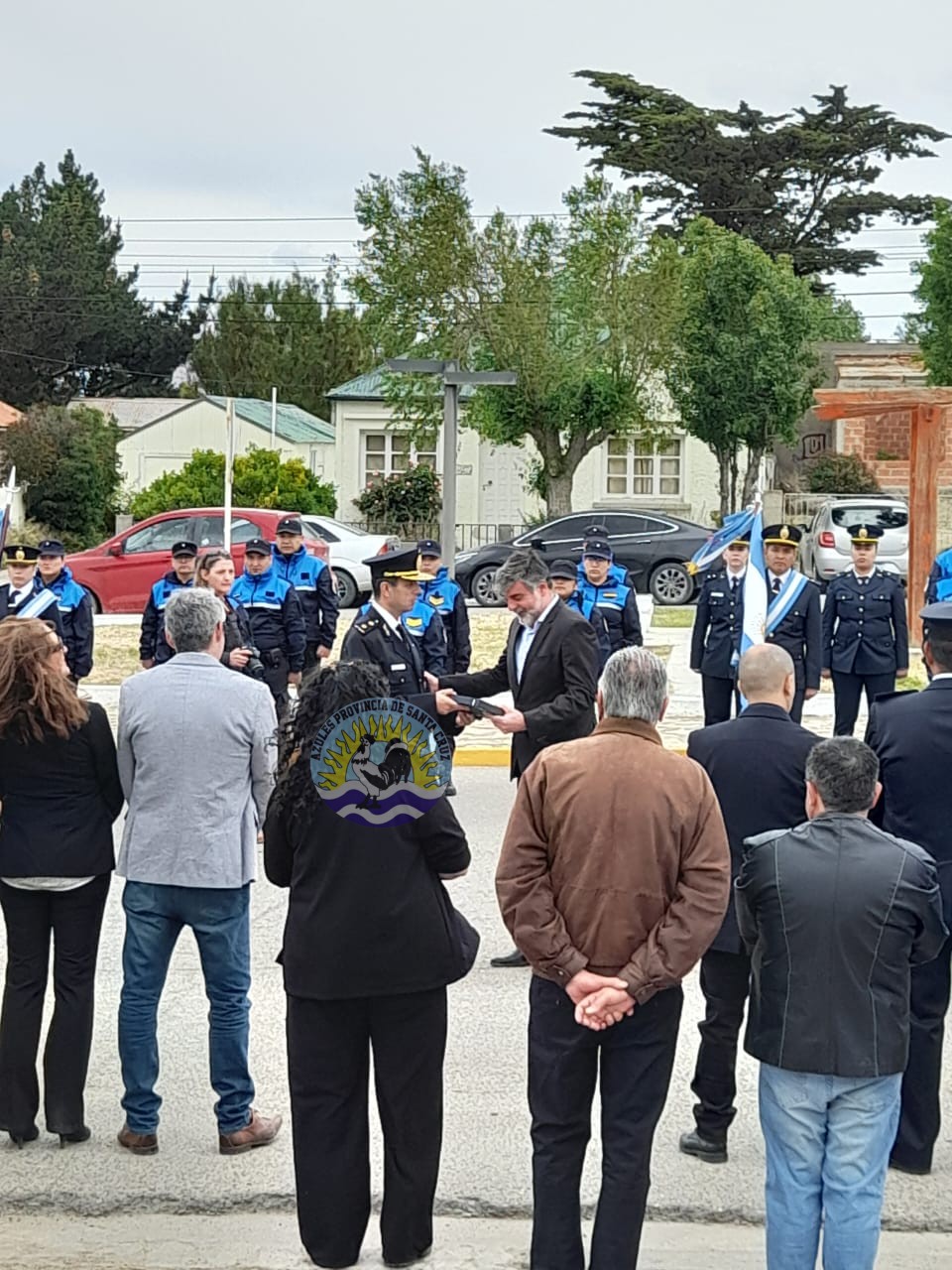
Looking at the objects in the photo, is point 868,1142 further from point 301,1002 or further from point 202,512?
point 202,512

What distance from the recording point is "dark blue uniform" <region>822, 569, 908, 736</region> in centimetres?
1202

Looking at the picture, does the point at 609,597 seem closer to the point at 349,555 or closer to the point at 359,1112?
the point at 359,1112

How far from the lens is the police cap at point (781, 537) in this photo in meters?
11.7

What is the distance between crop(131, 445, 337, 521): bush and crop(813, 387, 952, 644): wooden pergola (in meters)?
16.8

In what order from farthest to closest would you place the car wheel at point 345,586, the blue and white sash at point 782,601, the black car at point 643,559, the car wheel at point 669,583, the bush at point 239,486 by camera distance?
the bush at point 239,486 → the car wheel at point 669,583 → the black car at point 643,559 → the car wheel at point 345,586 → the blue and white sash at point 782,601

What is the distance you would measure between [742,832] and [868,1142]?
1.20 meters

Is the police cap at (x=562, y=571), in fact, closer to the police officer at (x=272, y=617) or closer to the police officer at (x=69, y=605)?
the police officer at (x=272, y=617)

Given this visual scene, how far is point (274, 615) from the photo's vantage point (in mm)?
12508

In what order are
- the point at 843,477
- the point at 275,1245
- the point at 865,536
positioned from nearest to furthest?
the point at 275,1245
the point at 865,536
the point at 843,477

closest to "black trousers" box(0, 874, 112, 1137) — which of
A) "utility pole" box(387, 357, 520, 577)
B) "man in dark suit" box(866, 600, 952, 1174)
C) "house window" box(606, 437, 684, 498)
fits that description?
"man in dark suit" box(866, 600, 952, 1174)

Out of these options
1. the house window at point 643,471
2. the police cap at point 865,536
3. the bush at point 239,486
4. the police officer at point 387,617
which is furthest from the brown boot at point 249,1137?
the house window at point 643,471

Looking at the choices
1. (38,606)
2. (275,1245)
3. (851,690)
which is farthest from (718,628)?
(275,1245)

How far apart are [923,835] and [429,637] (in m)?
6.75

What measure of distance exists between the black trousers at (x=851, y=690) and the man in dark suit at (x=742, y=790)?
23.1ft
